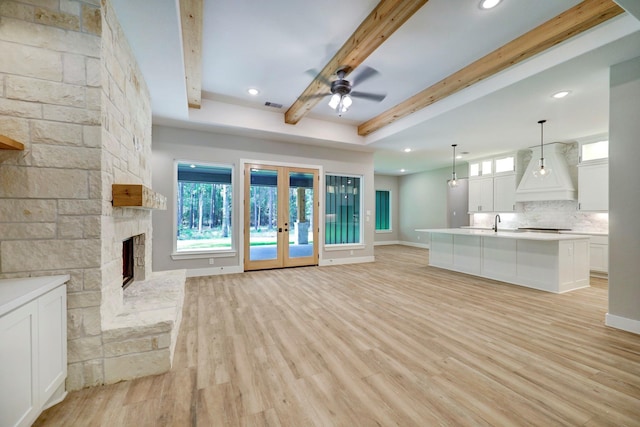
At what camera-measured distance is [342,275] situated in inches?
207

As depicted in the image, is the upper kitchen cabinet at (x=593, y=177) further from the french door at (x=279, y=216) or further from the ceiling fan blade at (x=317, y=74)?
the ceiling fan blade at (x=317, y=74)

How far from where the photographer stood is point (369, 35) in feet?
8.66

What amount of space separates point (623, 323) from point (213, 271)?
5932 mm

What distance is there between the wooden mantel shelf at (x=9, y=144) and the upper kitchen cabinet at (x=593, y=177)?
8.55 metres

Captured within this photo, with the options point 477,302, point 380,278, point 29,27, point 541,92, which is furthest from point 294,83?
point 477,302

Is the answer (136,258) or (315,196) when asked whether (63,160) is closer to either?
(136,258)

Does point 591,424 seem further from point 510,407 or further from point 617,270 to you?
point 617,270

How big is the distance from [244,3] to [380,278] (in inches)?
180

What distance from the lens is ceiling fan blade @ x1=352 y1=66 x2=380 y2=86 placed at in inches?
128

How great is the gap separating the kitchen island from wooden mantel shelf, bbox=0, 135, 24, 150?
6105 mm

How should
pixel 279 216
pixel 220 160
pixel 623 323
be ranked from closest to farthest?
pixel 623 323
pixel 220 160
pixel 279 216

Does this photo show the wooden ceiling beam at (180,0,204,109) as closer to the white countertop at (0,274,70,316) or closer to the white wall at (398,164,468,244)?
the white countertop at (0,274,70,316)

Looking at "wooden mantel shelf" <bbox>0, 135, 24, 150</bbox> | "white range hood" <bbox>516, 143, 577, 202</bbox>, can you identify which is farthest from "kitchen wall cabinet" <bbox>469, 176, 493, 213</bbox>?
"wooden mantel shelf" <bbox>0, 135, 24, 150</bbox>

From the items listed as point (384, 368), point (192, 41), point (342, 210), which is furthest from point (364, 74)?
point (342, 210)
